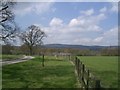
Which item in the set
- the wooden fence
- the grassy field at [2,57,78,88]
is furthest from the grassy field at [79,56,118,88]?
the grassy field at [2,57,78,88]

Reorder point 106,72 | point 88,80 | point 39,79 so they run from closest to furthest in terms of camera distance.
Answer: point 88,80, point 39,79, point 106,72

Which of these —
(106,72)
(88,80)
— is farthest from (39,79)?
(88,80)

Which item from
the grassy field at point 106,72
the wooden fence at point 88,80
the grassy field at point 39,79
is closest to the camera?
the wooden fence at point 88,80

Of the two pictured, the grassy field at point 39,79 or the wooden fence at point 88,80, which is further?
the grassy field at point 39,79

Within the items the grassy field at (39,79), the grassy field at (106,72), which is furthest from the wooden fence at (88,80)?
the grassy field at (39,79)

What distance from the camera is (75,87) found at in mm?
16109

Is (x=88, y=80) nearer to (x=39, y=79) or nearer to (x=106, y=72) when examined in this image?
(x=39, y=79)

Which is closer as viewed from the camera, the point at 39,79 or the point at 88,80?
the point at 88,80

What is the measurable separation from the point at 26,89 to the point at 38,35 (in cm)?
8889

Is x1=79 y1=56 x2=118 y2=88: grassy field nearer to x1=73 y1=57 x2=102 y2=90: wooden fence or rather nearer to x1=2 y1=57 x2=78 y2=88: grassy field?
x1=73 y1=57 x2=102 y2=90: wooden fence

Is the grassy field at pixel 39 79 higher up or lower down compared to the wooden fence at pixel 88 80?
lower down

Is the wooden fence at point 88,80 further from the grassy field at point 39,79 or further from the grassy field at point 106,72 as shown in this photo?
the grassy field at point 39,79

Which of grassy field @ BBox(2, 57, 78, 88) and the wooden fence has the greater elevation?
the wooden fence

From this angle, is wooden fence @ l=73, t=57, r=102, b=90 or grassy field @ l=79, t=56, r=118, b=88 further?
grassy field @ l=79, t=56, r=118, b=88
